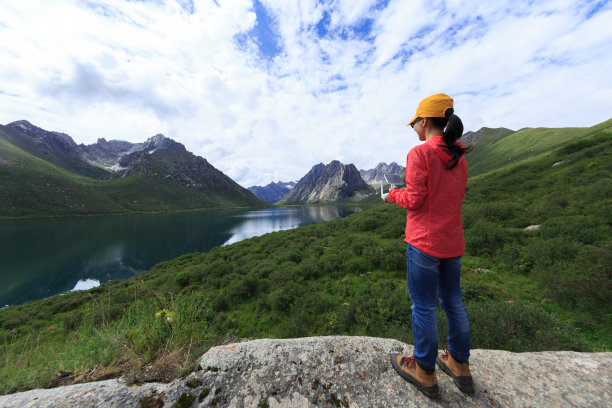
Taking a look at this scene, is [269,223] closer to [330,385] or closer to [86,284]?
[86,284]

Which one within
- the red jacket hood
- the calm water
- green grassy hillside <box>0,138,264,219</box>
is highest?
green grassy hillside <box>0,138,264,219</box>

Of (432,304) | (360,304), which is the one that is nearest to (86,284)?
(360,304)

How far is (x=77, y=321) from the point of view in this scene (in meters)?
11.8

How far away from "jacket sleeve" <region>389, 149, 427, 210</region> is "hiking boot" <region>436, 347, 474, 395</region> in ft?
5.70

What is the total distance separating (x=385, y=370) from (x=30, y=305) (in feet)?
94.3

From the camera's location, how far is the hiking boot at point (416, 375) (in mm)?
2088

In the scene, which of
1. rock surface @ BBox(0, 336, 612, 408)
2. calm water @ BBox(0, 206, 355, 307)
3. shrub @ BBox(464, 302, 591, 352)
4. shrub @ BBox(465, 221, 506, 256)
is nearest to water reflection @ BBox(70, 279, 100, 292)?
calm water @ BBox(0, 206, 355, 307)

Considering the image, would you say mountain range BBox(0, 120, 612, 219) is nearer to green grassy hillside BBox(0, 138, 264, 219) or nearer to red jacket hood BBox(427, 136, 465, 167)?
green grassy hillside BBox(0, 138, 264, 219)

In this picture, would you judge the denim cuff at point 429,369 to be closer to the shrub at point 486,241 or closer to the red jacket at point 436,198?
the red jacket at point 436,198

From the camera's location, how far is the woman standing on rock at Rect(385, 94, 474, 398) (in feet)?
7.55

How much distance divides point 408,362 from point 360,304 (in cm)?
472

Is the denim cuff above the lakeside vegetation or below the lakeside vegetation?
above

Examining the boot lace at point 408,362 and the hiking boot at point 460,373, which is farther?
the boot lace at point 408,362

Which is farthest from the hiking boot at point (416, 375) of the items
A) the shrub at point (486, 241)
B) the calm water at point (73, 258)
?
the calm water at point (73, 258)
